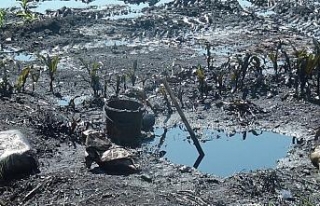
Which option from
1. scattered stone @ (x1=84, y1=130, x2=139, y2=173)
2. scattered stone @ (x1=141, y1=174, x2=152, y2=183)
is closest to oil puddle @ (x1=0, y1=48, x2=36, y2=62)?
scattered stone @ (x1=84, y1=130, x2=139, y2=173)

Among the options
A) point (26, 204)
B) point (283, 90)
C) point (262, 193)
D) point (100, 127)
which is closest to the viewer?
point (26, 204)

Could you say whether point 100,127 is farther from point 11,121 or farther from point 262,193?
point 262,193

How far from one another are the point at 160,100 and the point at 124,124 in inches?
86.6

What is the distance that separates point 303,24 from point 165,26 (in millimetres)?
3260

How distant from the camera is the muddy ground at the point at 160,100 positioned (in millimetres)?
7418

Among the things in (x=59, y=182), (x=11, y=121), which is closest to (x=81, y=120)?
(x=11, y=121)

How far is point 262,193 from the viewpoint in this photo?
298 inches

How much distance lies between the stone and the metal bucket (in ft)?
4.72

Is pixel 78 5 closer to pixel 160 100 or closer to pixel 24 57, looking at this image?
pixel 24 57

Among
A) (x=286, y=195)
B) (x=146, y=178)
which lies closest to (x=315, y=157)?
(x=286, y=195)

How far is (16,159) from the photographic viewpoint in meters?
7.71

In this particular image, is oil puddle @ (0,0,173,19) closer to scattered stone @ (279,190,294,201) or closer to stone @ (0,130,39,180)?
stone @ (0,130,39,180)

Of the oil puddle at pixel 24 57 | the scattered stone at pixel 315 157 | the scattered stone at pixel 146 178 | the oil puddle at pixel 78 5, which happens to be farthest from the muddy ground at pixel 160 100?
the oil puddle at pixel 78 5

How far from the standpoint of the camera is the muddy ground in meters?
7.42
